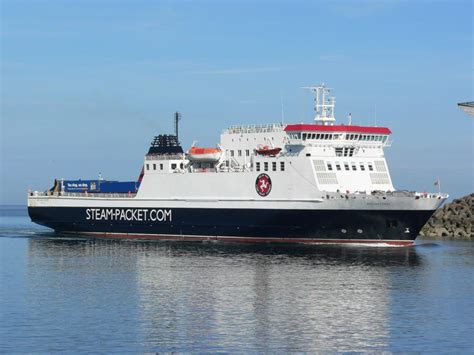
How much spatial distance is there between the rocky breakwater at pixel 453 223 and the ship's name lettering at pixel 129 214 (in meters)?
21.4

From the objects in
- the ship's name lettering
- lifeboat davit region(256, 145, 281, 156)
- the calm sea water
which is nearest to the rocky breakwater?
lifeboat davit region(256, 145, 281, 156)

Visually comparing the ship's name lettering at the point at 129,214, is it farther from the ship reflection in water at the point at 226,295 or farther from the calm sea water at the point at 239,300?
the calm sea water at the point at 239,300

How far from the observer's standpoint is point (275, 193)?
55.1 metres

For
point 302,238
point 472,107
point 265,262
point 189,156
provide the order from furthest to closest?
point 472,107 < point 189,156 < point 302,238 < point 265,262

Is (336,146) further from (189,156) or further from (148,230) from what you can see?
(148,230)

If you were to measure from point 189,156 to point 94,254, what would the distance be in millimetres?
12677

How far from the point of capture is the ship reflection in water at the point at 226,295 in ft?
83.2

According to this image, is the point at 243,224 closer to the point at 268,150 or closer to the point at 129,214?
the point at 268,150

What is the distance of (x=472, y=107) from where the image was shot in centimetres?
7475

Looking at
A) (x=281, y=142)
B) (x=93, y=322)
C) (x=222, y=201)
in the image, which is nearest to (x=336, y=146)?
(x=281, y=142)

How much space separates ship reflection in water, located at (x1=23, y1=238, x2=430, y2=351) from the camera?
25.4m

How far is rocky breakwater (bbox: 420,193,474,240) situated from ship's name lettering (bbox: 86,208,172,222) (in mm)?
21375

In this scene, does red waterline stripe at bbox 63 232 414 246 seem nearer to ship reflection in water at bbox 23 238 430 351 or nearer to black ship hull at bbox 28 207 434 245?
black ship hull at bbox 28 207 434 245

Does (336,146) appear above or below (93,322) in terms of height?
above
